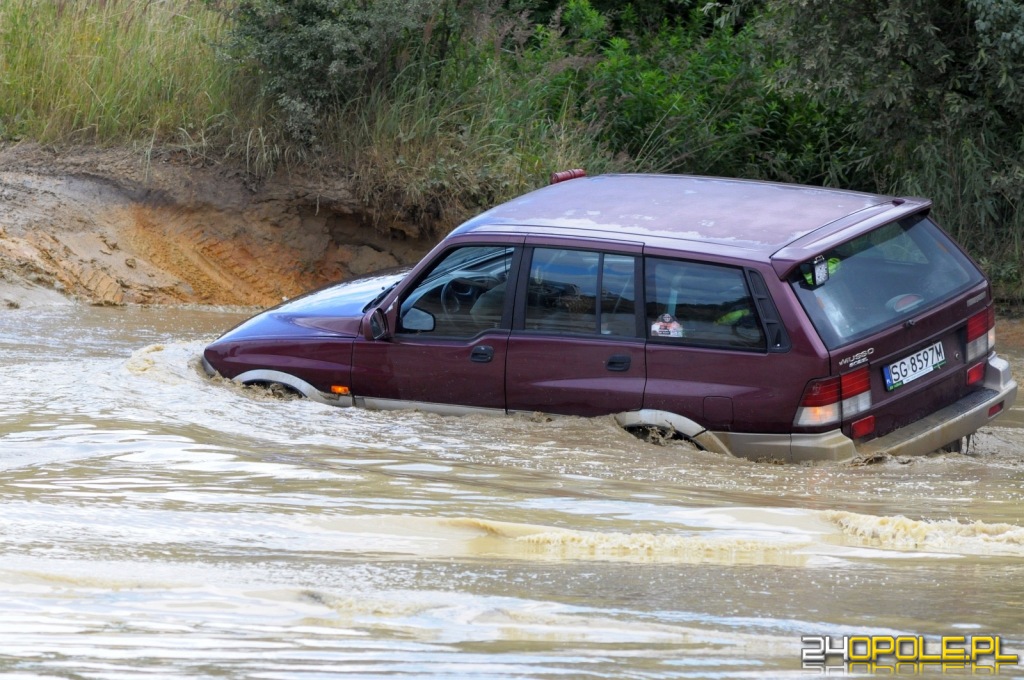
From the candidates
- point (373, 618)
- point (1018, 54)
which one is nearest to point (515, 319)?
point (373, 618)

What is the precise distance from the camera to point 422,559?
14.0ft

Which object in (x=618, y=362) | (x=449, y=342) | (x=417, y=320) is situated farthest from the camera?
(x=417, y=320)

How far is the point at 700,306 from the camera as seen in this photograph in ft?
18.8

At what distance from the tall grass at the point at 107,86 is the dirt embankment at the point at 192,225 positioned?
0.30 meters

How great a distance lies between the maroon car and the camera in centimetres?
554

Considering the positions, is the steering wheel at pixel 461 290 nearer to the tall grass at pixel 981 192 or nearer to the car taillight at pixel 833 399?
the car taillight at pixel 833 399

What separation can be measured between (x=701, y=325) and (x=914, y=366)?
3.18ft

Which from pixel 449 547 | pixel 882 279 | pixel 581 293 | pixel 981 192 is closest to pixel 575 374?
pixel 581 293

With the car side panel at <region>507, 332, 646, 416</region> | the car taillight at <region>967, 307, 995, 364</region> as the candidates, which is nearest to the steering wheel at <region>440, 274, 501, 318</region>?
the car side panel at <region>507, 332, 646, 416</region>

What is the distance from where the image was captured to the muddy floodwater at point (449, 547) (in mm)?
3443

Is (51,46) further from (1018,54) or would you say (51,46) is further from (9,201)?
(1018,54)

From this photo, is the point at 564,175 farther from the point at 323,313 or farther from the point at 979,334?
the point at 979,334

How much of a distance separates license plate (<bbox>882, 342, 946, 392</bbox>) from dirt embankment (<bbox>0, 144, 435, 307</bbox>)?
21.8 feet

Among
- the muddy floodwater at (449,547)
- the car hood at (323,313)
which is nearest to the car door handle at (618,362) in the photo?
the muddy floodwater at (449,547)
